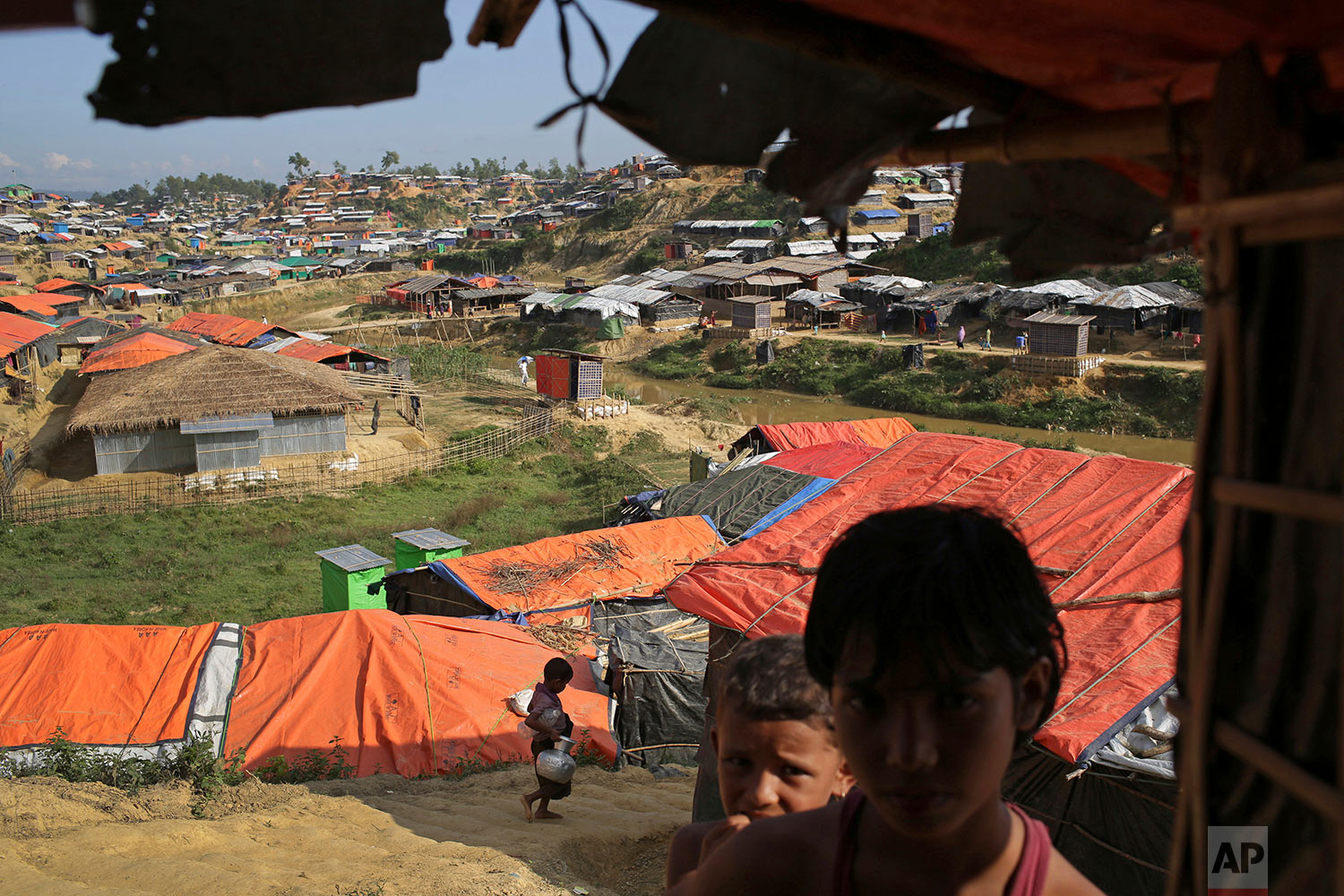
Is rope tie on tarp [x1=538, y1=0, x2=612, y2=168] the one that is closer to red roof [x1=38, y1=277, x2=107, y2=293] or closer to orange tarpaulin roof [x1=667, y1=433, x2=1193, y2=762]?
orange tarpaulin roof [x1=667, y1=433, x2=1193, y2=762]

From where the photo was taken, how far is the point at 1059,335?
29031 millimetres

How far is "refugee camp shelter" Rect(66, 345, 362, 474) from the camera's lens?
2031cm

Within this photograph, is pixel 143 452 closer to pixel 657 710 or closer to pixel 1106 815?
pixel 657 710

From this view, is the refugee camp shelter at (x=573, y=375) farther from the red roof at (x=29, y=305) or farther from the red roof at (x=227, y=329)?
the red roof at (x=29, y=305)

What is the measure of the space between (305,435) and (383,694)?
48.1 ft

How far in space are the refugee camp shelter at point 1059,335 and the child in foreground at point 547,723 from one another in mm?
26086

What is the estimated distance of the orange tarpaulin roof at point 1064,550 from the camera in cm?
564

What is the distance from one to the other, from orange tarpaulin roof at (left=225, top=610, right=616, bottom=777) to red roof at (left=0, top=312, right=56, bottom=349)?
2525cm

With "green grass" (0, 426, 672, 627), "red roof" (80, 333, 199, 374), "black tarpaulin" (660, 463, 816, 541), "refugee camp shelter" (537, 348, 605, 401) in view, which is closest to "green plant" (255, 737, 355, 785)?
"green grass" (0, 426, 672, 627)

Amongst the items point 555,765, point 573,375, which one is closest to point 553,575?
point 555,765

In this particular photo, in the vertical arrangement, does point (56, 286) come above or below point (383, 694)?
above

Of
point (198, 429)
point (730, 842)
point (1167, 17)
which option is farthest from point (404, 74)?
point (198, 429)

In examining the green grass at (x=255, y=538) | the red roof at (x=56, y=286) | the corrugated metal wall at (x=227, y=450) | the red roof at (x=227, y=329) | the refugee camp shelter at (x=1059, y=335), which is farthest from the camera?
the red roof at (x=56, y=286)

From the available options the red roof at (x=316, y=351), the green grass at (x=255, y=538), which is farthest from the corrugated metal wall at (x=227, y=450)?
the red roof at (x=316, y=351)
